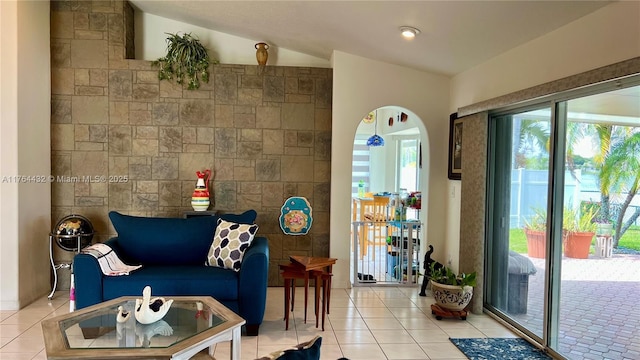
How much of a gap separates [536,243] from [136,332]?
2.99 metres

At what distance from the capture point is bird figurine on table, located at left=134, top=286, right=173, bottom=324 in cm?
252

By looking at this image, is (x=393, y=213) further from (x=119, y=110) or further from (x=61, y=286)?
(x=61, y=286)

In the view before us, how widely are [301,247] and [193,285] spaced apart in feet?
5.66

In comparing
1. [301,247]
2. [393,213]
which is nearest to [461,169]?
[393,213]

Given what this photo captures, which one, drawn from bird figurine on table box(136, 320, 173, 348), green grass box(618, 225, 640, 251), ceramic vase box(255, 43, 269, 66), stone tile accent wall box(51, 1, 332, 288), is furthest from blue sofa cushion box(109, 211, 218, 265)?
green grass box(618, 225, 640, 251)

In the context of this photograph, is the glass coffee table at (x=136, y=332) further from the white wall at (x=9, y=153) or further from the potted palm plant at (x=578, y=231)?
the potted palm plant at (x=578, y=231)

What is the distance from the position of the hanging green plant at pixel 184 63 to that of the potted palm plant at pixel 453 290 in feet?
10.8

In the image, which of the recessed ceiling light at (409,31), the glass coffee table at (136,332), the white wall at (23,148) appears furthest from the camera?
the white wall at (23,148)

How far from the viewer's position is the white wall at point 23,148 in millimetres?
3994

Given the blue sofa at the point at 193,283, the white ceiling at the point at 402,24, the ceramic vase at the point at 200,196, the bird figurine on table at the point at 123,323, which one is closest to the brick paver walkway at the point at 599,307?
the white ceiling at the point at 402,24

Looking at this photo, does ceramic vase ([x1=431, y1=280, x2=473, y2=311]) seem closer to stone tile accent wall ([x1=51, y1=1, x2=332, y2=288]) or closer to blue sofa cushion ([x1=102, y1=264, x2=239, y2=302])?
stone tile accent wall ([x1=51, y1=1, x2=332, y2=288])

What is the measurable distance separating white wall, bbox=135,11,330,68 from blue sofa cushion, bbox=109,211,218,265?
2.11 metres

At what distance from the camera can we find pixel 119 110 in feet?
15.8

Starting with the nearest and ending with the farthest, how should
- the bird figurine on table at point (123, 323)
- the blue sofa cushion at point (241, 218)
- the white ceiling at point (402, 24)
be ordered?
1. the bird figurine on table at point (123, 323)
2. the white ceiling at point (402, 24)
3. the blue sofa cushion at point (241, 218)
